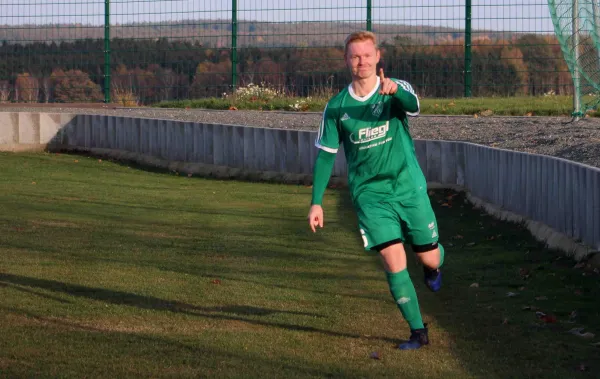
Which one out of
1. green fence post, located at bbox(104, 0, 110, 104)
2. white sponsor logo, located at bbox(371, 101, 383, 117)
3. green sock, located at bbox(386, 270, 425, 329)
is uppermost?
green fence post, located at bbox(104, 0, 110, 104)

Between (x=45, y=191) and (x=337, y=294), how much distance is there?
812 centimetres

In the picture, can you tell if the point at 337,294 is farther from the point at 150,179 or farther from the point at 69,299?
the point at 150,179

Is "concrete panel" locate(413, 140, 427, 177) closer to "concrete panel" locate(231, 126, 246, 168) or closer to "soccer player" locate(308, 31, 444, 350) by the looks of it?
"concrete panel" locate(231, 126, 246, 168)

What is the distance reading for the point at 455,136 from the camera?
1622 cm

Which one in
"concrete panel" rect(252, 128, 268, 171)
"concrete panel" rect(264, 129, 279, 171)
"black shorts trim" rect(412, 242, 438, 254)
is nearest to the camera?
"black shorts trim" rect(412, 242, 438, 254)

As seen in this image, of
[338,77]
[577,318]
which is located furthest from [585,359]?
[338,77]

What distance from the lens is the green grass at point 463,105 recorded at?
20.1 metres

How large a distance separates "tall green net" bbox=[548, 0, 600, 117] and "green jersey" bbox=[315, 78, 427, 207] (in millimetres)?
9152

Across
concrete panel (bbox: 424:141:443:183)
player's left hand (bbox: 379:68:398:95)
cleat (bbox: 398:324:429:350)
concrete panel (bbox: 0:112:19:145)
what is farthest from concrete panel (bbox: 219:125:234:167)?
player's left hand (bbox: 379:68:398:95)

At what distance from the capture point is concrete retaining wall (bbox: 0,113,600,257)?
31.5 ft

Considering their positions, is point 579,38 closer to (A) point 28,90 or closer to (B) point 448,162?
(B) point 448,162

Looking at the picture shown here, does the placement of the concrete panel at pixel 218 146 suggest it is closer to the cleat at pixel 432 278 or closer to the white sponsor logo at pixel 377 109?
the cleat at pixel 432 278

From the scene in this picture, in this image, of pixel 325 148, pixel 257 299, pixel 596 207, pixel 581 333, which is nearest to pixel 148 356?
pixel 325 148

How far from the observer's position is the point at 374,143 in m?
6.63
